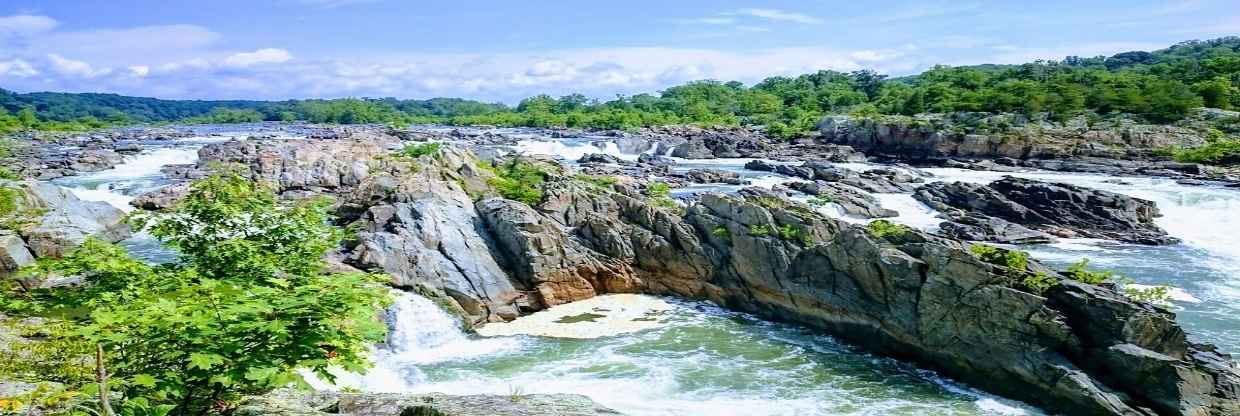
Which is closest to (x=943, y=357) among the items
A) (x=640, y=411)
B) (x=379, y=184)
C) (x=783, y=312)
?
(x=783, y=312)

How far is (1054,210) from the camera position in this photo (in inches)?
1483

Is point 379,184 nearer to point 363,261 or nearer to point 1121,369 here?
point 363,261

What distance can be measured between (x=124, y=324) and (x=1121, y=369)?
57.3 ft

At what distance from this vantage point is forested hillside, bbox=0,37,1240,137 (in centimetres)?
7044

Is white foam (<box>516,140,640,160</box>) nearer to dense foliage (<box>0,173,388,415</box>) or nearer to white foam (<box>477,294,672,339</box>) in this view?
white foam (<box>477,294,672,339</box>)

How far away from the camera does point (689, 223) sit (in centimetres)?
2498

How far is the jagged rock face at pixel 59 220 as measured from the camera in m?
20.8

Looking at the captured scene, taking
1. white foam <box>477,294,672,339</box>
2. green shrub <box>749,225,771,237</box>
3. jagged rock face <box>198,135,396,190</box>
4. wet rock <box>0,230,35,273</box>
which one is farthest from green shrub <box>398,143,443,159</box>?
green shrub <box>749,225,771,237</box>

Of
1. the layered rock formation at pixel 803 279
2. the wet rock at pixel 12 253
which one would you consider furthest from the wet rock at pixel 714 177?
the wet rock at pixel 12 253

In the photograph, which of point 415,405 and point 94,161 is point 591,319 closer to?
point 415,405

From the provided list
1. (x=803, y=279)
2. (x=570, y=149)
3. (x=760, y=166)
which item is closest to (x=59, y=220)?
(x=803, y=279)

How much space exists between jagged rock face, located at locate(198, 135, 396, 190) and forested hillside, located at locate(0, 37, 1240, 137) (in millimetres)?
47436

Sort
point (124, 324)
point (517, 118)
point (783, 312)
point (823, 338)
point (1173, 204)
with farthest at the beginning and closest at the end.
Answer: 1. point (517, 118)
2. point (1173, 204)
3. point (783, 312)
4. point (823, 338)
5. point (124, 324)

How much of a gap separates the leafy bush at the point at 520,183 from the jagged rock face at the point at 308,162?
1371 centimetres
